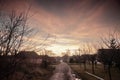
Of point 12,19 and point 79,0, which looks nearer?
point 12,19

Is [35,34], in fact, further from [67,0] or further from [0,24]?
[67,0]

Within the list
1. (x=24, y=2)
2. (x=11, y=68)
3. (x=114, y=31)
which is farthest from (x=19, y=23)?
(x=114, y=31)

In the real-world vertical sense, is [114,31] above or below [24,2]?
above

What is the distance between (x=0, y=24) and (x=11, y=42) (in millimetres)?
425

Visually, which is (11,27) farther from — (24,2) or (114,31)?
(114,31)

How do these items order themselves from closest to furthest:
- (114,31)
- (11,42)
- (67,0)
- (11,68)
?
(11,68)
(11,42)
(67,0)
(114,31)

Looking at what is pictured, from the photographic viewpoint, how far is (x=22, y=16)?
3.45 metres

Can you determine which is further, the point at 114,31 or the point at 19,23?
the point at 114,31

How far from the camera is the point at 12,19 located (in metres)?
3.17

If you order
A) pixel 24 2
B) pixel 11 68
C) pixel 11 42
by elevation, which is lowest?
pixel 11 68

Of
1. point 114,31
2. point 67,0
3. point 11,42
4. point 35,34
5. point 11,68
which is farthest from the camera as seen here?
point 114,31

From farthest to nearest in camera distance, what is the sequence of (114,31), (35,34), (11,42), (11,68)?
(114,31), (35,34), (11,42), (11,68)

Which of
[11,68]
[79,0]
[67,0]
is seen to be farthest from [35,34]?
[79,0]

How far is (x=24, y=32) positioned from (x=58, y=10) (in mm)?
3471
